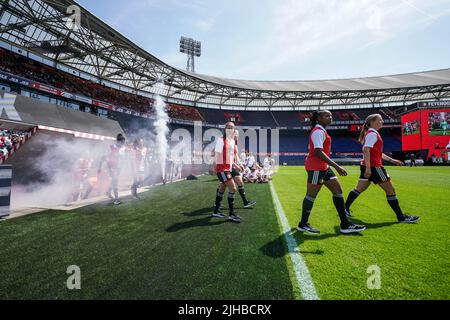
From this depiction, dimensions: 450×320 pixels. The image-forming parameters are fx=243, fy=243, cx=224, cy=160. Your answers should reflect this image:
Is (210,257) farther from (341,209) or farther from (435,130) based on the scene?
(435,130)

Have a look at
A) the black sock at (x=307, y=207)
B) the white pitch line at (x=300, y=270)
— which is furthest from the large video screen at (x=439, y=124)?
the white pitch line at (x=300, y=270)

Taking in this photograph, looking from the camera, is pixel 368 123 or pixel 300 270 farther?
pixel 368 123

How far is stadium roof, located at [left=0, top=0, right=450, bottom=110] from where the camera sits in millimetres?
20203

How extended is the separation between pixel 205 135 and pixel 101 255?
44.6 meters

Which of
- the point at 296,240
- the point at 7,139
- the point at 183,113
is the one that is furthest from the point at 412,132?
the point at 7,139

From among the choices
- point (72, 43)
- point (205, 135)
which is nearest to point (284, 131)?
point (205, 135)

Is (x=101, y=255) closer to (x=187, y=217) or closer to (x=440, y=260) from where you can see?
(x=187, y=217)

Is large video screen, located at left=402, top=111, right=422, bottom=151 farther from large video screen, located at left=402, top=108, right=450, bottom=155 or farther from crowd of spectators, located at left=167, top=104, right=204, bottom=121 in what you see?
crowd of spectators, located at left=167, top=104, right=204, bottom=121

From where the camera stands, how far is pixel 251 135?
5166 cm

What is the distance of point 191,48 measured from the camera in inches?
1998

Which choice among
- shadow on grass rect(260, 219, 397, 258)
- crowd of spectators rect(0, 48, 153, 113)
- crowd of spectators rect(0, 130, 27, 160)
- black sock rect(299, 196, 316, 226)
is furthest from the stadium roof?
shadow on grass rect(260, 219, 397, 258)

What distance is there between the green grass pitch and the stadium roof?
21033mm

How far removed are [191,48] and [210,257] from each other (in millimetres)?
54141
